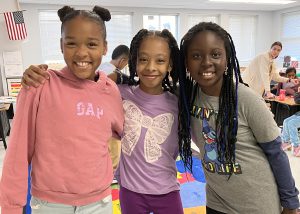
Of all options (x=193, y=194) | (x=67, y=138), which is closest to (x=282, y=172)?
(x=67, y=138)

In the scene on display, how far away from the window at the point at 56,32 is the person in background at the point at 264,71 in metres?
3.71

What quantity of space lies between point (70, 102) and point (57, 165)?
0.24m

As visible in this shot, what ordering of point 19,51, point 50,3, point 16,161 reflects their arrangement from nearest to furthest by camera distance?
1. point 16,161
2. point 19,51
3. point 50,3

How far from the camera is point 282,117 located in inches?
209

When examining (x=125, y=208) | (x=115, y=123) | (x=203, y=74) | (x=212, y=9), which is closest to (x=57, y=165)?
(x=115, y=123)

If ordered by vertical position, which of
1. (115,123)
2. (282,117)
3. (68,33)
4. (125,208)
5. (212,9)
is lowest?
(282,117)

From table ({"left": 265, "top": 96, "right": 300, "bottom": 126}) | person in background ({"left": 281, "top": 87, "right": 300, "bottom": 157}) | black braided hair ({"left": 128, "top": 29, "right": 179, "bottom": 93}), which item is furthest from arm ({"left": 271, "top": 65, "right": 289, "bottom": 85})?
black braided hair ({"left": 128, "top": 29, "right": 179, "bottom": 93})

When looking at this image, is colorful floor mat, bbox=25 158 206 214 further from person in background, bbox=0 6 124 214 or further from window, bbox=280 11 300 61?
window, bbox=280 11 300 61

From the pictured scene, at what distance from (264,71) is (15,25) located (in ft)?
16.4

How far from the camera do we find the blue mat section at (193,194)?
2.46 metres

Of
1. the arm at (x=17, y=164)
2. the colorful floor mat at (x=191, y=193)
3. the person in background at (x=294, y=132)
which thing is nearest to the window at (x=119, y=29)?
the person in background at (x=294, y=132)

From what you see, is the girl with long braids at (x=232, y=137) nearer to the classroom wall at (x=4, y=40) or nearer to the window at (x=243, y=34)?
the classroom wall at (x=4, y=40)

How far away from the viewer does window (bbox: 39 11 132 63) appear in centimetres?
731

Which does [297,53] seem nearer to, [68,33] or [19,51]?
[19,51]
